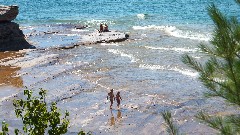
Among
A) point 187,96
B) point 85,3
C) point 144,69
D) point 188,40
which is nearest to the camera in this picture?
point 187,96

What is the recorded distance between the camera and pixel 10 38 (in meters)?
38.9

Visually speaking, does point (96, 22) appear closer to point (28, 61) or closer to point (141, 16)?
point (141, 16)

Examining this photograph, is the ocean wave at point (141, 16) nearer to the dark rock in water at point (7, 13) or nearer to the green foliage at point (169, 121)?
the dark rock in water at point (7, 13)

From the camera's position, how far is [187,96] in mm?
23516

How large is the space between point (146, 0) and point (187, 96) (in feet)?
229

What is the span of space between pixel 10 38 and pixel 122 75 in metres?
15.3

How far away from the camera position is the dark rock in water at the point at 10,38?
38062 mm

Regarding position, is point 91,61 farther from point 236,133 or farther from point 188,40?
point 236,133

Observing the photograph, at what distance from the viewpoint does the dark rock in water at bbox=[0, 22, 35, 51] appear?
38062 millimetres

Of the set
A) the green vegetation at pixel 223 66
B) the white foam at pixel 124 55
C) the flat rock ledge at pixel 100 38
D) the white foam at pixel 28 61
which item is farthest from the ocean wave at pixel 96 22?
the green vegetation at pixel 223 66

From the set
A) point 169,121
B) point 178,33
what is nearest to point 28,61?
point 178,33

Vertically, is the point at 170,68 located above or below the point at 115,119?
below

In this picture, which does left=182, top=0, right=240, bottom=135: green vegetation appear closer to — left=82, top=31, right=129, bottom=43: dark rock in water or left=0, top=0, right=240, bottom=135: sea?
left=0, top=0, right=240, bottom=135: sea

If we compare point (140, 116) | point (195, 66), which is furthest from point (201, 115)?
point (140, 116)
